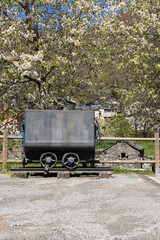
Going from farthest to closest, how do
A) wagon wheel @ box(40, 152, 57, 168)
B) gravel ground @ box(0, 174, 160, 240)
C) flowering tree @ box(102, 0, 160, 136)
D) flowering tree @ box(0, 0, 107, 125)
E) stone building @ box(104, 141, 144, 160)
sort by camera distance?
stone building @ box(104, 141, 144, 160)
flowering tree @ box(102, 0, 160, 136)
flowering tree @ box(0, 0, 107, 125)
wagon wheel @ box(40, 152, 57, 168)
gravel ground @ box(0, 174, 160, 240)

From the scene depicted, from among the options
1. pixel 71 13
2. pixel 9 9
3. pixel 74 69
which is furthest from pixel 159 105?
pixel 9 9

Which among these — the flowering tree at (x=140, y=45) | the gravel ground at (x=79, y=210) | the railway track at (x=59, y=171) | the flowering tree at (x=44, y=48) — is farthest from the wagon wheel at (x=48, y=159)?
the flowering tree at (x=140, y=45)

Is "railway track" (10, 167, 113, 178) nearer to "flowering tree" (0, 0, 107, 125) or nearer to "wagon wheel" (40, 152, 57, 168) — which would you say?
"wagon wheel" (40, 152, 57, 168)

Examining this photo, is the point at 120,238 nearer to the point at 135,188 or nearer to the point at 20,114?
the point at 135,188

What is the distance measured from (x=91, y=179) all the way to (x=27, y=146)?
2.32 meters

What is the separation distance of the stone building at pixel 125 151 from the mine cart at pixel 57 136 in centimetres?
1095

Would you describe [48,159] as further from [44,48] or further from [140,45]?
[140,45]

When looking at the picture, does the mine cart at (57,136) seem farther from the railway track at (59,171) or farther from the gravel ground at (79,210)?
the gravel ground at (79,210)

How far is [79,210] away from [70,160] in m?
3.81

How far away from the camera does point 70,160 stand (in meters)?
9.13

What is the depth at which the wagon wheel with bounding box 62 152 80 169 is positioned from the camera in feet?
30.0

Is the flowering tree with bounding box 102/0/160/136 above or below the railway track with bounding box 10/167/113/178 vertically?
above

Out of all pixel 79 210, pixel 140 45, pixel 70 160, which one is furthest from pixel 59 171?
pixel 140 45

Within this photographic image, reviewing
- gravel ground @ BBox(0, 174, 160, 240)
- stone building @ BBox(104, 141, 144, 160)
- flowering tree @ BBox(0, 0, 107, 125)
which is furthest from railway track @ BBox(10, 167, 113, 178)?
stone building @ BBox(104, 141, 144, 160)
